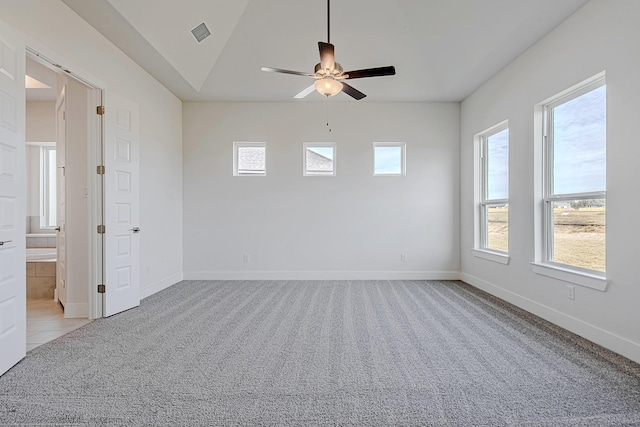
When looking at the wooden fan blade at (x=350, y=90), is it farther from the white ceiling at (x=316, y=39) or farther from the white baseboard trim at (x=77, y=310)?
the white baseboard trim at (x=77, y=310)

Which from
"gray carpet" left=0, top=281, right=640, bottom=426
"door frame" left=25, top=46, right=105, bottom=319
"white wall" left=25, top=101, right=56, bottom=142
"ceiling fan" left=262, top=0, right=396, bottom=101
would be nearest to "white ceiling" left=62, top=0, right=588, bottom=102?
"door frame" left=25, top=46, right=105, bottom=319

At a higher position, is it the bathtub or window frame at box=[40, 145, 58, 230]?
window frame at box=[40, 145, 58, 230]

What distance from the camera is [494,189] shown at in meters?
4.75

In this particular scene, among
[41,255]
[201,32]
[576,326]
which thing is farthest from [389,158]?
[41,255]

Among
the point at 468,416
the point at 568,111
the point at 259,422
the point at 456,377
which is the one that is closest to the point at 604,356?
the point at 456,377

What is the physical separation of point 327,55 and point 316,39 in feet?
5.67

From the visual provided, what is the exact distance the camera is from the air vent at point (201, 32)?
12.9 ft

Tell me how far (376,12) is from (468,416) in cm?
432

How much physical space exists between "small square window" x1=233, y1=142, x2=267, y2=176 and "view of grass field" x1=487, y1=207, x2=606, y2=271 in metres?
4.27

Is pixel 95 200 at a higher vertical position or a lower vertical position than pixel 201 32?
lower

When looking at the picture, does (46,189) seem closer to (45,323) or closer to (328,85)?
(45,323)

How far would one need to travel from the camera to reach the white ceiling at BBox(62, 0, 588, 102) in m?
3.31

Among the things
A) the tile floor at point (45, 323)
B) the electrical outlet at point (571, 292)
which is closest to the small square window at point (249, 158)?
the tile floor at point (45, 323)

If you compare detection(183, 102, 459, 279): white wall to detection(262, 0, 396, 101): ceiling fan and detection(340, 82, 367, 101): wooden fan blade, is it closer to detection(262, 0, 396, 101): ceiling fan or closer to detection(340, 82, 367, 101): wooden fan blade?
detection(340, 82, 367, 101): wooden fan blade
